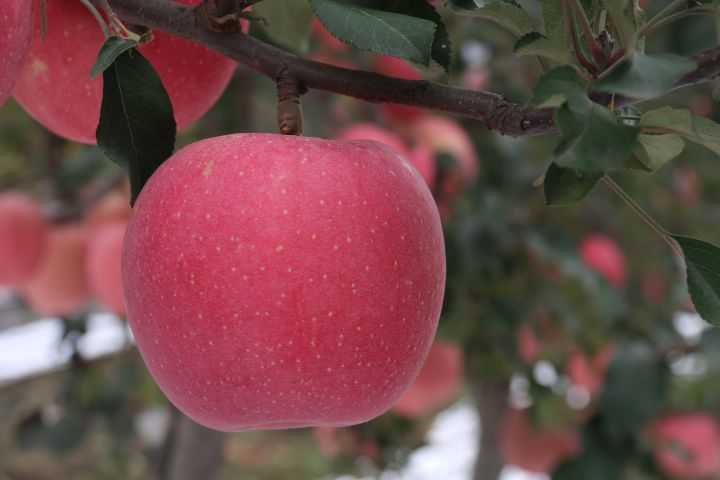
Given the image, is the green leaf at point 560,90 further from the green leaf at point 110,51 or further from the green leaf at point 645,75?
the green leaf at point 110,51

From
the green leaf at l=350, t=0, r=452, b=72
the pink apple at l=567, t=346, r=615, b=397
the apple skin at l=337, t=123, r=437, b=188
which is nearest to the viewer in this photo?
the green leaf at l=350, t=0, r=452, b=72

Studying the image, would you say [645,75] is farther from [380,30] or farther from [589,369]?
[589,369]

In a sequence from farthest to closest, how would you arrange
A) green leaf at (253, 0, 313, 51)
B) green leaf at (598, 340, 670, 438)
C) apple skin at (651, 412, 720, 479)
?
apple skin at (651, 412, 720, 479) < green leaf at (598, 340, 670, 438) < green leaf at (253, 0, 313, 51)

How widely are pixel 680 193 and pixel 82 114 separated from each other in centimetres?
131

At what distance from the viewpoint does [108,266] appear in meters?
1.05

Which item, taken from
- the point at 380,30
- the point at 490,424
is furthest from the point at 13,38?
the point at 490,424

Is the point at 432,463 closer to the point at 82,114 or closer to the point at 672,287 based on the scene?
the point at 672,287

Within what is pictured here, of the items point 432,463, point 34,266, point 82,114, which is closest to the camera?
point 82,114

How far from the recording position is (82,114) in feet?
1.44

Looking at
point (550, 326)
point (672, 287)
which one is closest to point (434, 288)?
point (550, 326)

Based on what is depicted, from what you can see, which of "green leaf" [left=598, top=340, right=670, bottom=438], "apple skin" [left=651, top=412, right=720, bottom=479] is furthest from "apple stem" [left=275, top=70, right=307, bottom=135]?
"apple skin" [left=651, top=412, right=720, bottom=479]

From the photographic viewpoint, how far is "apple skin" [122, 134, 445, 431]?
366mm

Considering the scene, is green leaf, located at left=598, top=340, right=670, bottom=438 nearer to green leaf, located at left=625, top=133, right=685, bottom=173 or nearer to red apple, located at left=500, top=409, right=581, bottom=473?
red apple, located at left=500, top=409, right=581, bottom=473

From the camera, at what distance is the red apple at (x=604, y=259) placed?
1.26 metres
